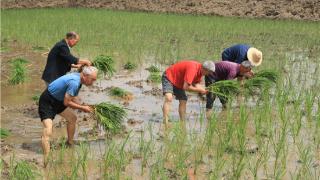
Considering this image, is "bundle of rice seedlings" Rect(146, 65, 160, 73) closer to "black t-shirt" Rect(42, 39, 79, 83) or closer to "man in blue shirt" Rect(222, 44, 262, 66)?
"man in blue shirt" Rect(222, 44, 262, 66)

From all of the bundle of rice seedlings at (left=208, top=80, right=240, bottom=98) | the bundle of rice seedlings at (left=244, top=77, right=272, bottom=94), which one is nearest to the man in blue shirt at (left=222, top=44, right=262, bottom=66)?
the bundle of rice seedlings at (left=244, top=77, right=272, bottom=94)

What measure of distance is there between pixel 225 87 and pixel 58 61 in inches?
86.6

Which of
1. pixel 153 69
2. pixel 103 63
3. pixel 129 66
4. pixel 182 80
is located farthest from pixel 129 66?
pixel 182 80

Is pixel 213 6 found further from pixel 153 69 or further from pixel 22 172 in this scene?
pixel 22 172

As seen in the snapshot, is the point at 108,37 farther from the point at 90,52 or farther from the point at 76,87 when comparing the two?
the point at 76,87

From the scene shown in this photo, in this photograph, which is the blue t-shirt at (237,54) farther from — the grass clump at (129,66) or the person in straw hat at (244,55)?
the grass clump at (129,66)

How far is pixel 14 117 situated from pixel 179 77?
7.96 feet

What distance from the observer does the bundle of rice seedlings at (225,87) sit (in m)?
6.23

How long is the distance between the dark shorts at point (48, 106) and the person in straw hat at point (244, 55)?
2.75m

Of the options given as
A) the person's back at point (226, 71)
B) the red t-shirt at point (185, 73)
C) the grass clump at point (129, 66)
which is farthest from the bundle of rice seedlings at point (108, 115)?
the grass clump at point (129, 66)

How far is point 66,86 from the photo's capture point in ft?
16.7

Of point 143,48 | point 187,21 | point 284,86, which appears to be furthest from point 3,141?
point 187,21

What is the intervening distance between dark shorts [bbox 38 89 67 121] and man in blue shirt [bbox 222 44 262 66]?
9.66 feet

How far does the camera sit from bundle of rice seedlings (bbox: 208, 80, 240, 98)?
6230 mm
